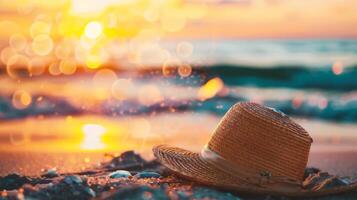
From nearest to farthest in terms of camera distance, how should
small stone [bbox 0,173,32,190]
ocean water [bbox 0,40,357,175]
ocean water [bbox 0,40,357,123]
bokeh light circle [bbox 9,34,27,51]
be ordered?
small stone [bbox 0,173,32,190] → ocean water [bbox 0,40,357,175] → ocean water [bbox 0,40,357,123] → bokeh light circle [bbox 9,34,27,51]

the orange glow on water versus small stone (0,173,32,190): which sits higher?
the orange glow on water

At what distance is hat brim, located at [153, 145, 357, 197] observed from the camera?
4.77m

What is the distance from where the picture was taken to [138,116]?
1164 centimetres

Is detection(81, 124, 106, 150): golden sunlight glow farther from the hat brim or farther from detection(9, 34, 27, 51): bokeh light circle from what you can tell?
detection(9, 34, 27, 51): bokeh light circle

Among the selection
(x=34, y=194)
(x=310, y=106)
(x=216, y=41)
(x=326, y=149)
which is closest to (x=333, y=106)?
(x=310, y=106)

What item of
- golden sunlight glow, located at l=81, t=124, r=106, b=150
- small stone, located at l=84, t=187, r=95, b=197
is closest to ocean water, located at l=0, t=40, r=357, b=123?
golden sunlight glow, located at l=81, t=124, r=106, b=150

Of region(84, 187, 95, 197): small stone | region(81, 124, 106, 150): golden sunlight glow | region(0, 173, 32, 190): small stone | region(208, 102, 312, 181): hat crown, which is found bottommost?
region(81, 124, 106, 150): golden sunlight glow

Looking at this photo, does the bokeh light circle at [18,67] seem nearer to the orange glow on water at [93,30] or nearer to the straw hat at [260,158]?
the orange glow on water at [93,30]

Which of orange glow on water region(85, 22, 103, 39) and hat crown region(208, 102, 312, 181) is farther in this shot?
orange glow on water region(85, 22, 103, 39)

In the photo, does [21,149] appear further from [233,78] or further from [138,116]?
[233,78]

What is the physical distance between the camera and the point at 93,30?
24.6 meters

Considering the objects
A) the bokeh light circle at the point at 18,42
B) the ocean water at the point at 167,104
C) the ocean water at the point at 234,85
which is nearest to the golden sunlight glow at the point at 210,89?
the ocean water at the point at 167,104

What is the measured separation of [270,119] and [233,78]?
1502 cm

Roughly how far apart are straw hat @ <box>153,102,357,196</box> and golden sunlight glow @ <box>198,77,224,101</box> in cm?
844
